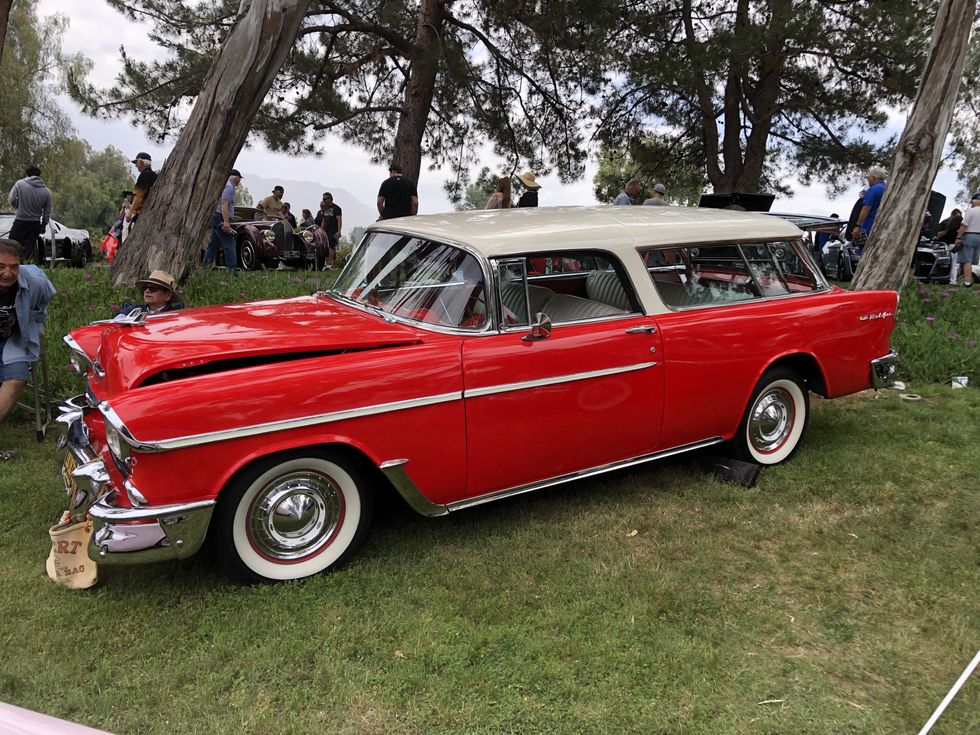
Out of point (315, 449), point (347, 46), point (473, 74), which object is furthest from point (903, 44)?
point (315, 449)

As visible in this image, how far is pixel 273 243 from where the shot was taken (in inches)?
519

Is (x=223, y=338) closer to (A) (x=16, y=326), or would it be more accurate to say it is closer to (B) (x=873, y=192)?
(A) (x=16, y=326)

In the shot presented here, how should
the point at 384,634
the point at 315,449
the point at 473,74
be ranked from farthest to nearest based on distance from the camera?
1. the point at 473,74
2. the point at 315,449
3. the point at 384,634

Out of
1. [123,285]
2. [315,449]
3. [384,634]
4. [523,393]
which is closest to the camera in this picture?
[384,634]

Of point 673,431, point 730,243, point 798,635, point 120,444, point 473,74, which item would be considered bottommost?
point 798,635

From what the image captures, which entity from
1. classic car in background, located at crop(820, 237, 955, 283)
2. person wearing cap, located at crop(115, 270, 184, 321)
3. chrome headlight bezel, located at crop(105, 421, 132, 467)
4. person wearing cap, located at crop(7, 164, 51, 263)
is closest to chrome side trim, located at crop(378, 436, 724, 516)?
chrome headlight bezel, located at crop(105, 421, 132, 467)

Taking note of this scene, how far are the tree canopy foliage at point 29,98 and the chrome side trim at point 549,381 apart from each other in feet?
102

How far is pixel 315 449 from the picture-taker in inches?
124

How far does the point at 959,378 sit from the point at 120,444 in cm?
674

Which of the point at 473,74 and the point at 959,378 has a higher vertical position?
the point at 473,74

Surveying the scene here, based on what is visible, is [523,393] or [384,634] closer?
[384,634]

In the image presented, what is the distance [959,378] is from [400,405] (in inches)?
223

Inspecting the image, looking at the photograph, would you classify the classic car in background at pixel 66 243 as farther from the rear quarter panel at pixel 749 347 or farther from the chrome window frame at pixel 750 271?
the rear quarter panel at pixel 749 347

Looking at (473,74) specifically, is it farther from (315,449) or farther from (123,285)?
(315,449)
